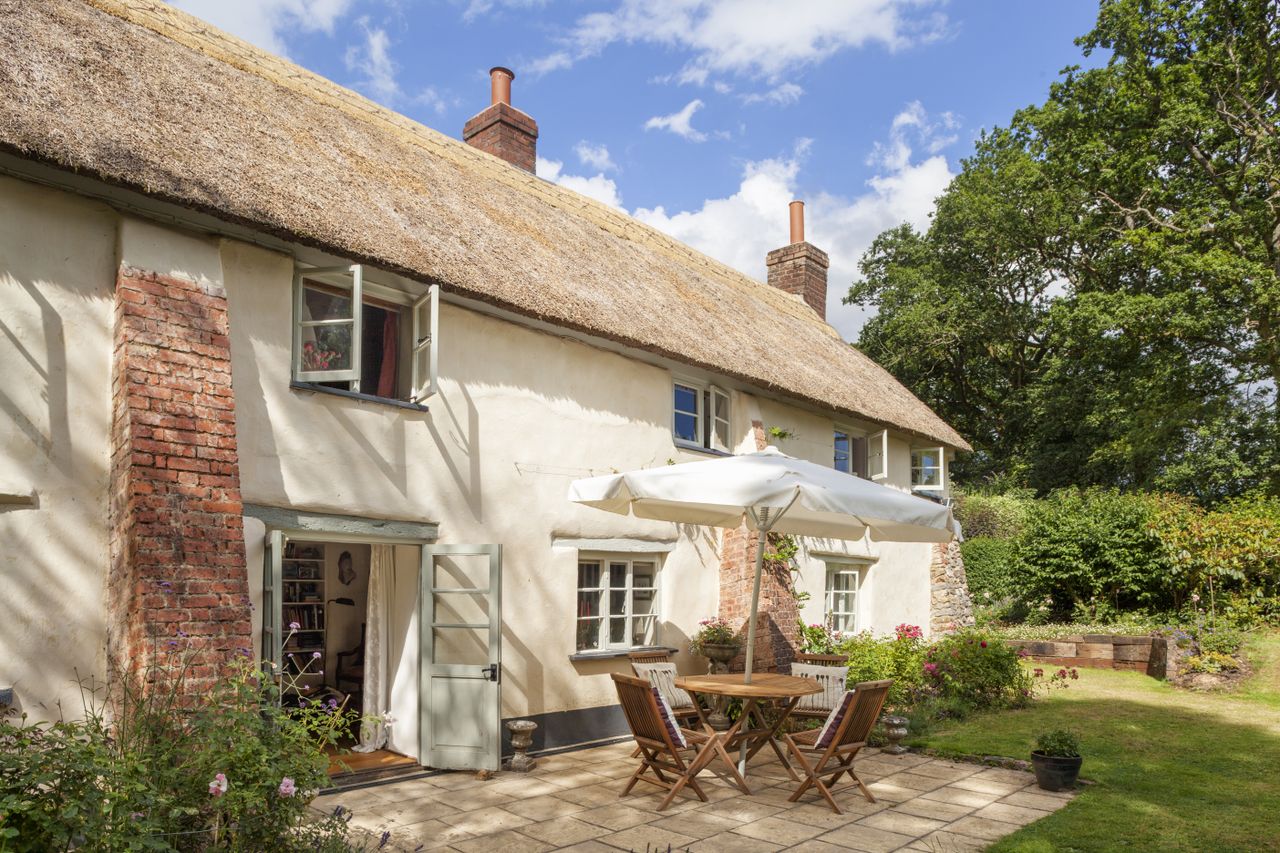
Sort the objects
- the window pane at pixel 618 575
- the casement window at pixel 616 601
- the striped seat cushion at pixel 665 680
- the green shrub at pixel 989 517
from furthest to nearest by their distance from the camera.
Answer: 1. the green shrub at pixel 989 517
2. the window pane at pixel 618 575
3. the casement window at pixel 616 601
4. the striped seat cushion at pixel 665 680

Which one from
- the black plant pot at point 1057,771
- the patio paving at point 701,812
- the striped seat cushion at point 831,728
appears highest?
the striped seat cushion at point 831,728

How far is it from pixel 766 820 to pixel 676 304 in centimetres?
690

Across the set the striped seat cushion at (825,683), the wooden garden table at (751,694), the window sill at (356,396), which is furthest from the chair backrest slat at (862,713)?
the window sill at (356,396)

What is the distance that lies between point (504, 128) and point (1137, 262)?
17.9 metres

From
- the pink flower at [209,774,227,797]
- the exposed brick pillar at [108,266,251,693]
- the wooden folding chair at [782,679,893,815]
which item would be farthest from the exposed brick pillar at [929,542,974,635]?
the pink flower at [209,774,227,797]

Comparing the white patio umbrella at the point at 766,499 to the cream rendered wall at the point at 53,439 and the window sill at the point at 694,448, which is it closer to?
the window sill at the point at 694,448

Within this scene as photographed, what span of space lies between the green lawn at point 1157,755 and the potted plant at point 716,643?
216 centimetres

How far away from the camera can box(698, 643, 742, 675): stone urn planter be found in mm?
9617

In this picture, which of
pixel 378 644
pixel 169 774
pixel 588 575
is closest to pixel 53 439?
pixel 169 774

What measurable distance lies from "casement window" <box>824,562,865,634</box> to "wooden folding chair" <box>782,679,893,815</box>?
635cm

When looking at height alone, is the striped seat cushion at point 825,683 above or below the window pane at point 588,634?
below

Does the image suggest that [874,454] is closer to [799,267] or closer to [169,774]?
[799,267]

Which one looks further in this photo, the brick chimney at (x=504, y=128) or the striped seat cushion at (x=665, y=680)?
the brick chimney at (x=504, y=128)

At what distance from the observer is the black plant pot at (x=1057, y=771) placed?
666 centimetres
